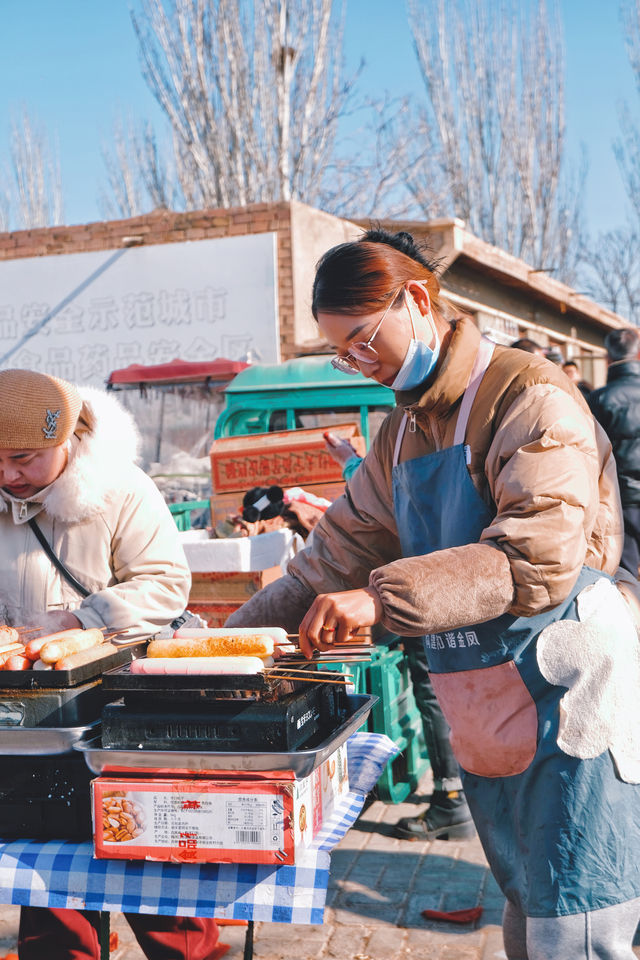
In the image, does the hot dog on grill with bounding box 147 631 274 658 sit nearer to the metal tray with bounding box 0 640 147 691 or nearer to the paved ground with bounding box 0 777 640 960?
the metal tray with bounding box 0 640 147 691

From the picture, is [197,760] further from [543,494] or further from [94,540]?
[94,540]

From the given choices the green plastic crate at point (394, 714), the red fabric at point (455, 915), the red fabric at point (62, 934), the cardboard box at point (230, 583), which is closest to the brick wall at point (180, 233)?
the cardboard box at point (230, 583)

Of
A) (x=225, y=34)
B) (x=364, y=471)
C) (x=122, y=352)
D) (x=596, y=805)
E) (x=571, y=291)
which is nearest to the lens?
(x=596, y=805)

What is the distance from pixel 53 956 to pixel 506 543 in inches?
72.2

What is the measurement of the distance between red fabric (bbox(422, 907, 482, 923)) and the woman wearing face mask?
59.6 inches

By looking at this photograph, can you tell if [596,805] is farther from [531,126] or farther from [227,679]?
[531,126]

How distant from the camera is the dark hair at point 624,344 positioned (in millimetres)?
5449

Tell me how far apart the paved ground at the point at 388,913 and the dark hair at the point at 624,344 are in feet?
9.80

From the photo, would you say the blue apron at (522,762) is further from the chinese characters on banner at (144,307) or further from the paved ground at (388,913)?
the chinese characters on banner at (144,307)

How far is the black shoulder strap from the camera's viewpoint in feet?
9.33

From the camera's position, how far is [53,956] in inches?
99.0

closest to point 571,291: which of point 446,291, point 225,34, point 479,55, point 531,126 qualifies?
point 446,291

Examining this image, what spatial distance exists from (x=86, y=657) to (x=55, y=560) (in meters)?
0.85

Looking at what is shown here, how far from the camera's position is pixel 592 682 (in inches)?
75.0
